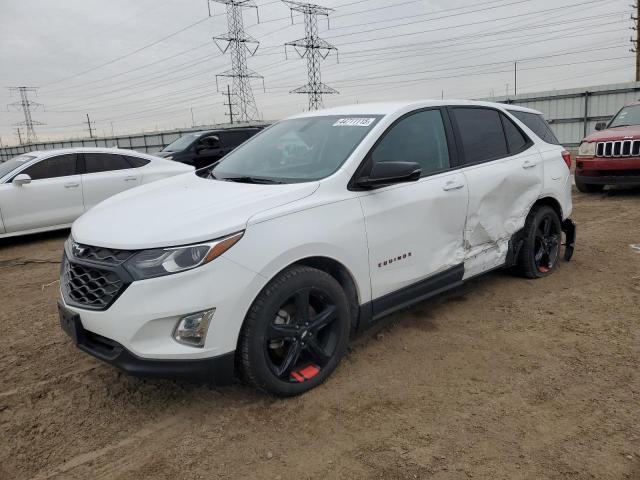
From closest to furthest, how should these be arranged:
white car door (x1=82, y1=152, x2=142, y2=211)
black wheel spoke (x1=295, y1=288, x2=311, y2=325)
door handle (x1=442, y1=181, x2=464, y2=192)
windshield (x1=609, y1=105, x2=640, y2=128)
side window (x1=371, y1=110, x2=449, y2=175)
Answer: black wheel spoke (x1=295, y1=288, x2=311, y2=325) → side window (x1=371, y1=110, x2=449, y2=175) → door handle (x1=442, y1=181, x2=464, y2=192) → white car door (x1=82, y1=152, x2=142, y2=211) → windshield (x1=609, y1=105, x2=640, y2=128)

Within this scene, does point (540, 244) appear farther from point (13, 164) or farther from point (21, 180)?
point (13, 164)

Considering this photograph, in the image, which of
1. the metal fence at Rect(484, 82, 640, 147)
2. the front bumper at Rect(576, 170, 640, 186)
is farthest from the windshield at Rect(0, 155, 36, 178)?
the metal fence at Rect(484, 82, 640, 147)

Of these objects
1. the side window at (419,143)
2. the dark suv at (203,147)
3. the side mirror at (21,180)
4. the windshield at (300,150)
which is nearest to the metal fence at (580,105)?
the dark suv at (203,147)

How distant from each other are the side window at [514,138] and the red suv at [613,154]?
5369 mm

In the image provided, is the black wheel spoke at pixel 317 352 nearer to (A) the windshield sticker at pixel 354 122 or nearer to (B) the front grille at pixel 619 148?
(A) the windshield sticker at pixel 354 122

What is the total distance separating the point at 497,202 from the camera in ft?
13.9

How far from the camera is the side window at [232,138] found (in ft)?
44.3

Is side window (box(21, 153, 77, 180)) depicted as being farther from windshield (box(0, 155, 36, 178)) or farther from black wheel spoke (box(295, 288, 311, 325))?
black wheel spoke (box(295, 288, 311, 325))

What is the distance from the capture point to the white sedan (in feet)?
24.4

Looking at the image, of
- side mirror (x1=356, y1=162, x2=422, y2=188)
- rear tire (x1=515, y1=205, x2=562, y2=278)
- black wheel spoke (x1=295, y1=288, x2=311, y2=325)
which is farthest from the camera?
rear tire (x1=515, y1=205, x2=562, y2=278)

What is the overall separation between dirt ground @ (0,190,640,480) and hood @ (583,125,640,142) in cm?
589

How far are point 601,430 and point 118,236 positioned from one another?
2.70 metres

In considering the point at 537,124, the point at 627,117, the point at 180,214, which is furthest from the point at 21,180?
the point at 627,117

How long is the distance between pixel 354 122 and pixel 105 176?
6.02 meters
